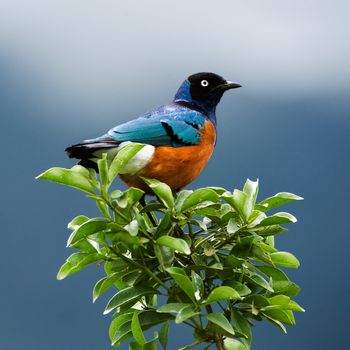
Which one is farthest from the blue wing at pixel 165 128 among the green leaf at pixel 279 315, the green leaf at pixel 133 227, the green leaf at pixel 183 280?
the green leaf at pixel 279 315

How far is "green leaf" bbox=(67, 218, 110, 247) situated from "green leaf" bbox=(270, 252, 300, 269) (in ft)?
1.52

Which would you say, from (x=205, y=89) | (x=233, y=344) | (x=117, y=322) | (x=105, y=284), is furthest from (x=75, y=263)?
(x=205, y=89)

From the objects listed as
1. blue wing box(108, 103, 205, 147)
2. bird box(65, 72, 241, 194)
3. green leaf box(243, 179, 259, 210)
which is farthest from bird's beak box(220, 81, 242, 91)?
green leaf box(243, 179, 259, 210)

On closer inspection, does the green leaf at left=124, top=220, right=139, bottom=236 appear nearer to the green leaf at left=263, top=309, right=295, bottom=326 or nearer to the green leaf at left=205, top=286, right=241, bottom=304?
the green leaf at left=205, top=286, right=241, bottom=304

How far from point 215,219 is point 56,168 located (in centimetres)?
43

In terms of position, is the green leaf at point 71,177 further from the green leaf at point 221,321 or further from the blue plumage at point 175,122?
the green leaf at point 221,321

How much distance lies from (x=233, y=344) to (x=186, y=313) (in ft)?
0.54

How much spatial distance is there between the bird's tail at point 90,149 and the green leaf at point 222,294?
0.50m

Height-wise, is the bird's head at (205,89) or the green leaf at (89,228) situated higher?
the bird's head at (205,89)

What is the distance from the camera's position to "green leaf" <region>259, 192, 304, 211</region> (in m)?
1.48

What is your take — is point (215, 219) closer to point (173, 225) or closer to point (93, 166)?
point (173, 225)

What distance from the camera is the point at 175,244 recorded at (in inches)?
52.9

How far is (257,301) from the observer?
151 cm

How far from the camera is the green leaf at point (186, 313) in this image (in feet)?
4.33
